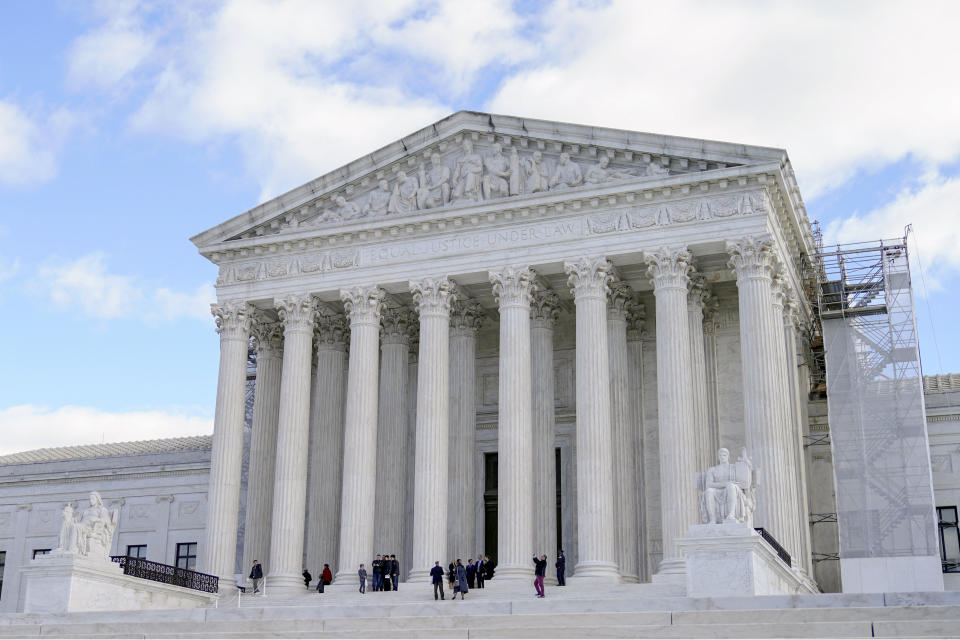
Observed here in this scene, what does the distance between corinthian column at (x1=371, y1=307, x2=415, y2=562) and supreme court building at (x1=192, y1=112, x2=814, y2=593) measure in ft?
0.25

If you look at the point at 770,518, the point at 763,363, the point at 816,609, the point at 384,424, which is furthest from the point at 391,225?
the point at 816,609

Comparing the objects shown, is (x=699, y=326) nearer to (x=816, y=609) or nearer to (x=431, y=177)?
(x=431, y=177)

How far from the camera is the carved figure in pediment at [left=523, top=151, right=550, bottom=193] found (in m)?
38.6

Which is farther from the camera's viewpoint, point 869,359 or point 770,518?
point 869,359

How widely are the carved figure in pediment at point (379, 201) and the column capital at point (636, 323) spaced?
9.26 metres

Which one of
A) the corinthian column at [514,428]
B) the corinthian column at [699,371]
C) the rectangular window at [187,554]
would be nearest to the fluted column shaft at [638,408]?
the corinthian column at [699,371]

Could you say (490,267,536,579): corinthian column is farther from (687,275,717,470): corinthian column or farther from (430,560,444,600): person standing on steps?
(687,275,717,470): corinthian column

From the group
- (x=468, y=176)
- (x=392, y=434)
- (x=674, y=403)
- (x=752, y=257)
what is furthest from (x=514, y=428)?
(x=752, y=257)

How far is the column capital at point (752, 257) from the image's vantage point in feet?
116

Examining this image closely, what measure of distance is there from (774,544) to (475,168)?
53.4 feet

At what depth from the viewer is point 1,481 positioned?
185 feet

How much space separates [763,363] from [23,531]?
37.3 meters

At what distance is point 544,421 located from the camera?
39469 mm

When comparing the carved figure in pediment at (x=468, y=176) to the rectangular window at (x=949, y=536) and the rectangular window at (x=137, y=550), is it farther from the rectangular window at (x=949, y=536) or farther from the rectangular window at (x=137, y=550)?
the rectangular window at (x=137, y=550)
